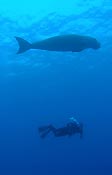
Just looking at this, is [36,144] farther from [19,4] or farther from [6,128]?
[19,4]

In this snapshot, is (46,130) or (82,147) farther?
(82,147)

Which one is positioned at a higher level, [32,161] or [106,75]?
[32,161]

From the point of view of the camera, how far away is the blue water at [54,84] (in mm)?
25203

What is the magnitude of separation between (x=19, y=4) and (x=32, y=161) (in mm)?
74562

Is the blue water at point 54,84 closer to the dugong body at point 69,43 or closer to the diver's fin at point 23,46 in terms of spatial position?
the diver's fin at point 23,46

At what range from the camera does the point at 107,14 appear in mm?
26203

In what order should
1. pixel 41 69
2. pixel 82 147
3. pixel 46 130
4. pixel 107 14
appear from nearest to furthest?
pixel 46 130, pixel 107 14, pixel 41 69, pixel 82 147

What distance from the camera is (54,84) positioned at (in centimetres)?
5331

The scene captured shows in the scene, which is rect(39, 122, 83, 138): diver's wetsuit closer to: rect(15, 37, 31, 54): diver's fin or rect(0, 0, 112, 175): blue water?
rect(15, 37, 31, 54): diver's fin

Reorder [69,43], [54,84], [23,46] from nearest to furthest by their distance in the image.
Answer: [69,43] → [23,46] → [54,84]

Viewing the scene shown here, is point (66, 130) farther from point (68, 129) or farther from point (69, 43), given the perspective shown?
point (69, 43)

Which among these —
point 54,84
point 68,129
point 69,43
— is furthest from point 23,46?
point 54,84

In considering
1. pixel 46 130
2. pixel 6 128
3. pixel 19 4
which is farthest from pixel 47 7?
pixel 6 128

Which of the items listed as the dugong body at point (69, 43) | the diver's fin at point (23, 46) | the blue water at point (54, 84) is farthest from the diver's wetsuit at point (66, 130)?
the blue water at point (54, 84)
